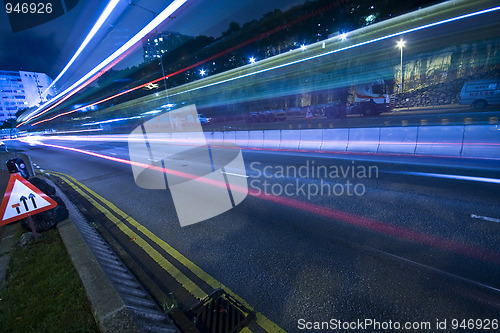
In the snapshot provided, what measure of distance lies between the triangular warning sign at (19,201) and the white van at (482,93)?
27051 mm

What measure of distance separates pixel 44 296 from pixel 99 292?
807 mm

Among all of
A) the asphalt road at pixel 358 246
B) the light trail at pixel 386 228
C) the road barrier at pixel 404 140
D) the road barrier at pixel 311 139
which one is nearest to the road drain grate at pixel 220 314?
the asphalt road at pixel 358 246

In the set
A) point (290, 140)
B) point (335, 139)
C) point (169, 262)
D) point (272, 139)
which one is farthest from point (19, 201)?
point (272, 139)

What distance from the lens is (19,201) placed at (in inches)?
152

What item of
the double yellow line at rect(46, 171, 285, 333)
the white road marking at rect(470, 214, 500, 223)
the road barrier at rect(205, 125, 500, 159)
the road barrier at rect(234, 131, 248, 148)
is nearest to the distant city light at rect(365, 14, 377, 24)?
the road barrier at rect(234, 131, 248, 148)

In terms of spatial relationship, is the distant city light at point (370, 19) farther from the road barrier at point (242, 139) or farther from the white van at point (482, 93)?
the road barrier at point (242, 139)

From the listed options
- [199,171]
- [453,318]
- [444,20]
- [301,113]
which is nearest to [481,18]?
[444,20]

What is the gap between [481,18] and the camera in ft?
77.3

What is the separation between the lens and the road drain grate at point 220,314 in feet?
8.27

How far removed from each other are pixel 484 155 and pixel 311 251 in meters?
9.16

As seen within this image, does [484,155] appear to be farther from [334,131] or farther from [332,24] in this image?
[332,24]

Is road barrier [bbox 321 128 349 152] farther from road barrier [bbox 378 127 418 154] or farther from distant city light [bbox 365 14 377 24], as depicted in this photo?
distant city light [bbox 365 14 377 24]

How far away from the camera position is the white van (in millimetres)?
17562

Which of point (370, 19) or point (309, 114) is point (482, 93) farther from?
point (370, 19)
